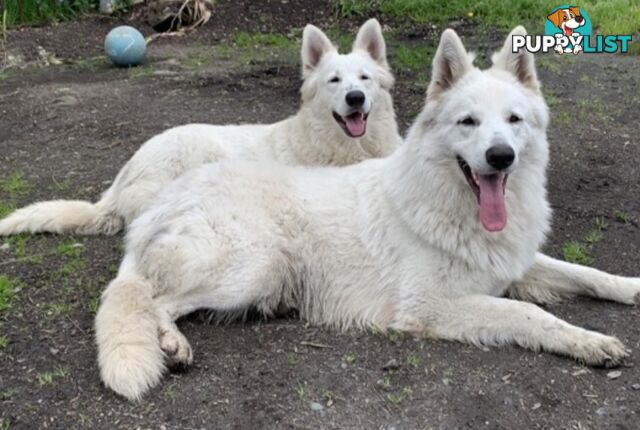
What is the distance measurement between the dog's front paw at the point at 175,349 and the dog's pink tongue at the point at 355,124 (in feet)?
7.97

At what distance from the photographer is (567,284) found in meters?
4.05

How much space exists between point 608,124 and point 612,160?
1048 millimetres

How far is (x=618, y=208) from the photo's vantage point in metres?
5.24

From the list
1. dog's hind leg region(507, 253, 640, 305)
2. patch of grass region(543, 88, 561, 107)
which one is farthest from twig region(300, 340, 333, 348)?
patch of grass region(543, 88, 561, 107)

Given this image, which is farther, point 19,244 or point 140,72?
point 140,72

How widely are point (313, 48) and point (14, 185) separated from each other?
115 inches

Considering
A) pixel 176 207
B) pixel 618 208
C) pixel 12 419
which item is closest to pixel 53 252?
pixel 176 207

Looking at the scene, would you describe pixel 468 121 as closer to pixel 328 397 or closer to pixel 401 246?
pixel 401 246

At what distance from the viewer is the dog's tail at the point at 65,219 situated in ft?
16.5

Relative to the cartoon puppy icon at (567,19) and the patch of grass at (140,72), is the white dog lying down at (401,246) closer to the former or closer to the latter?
the patch of grass at (140,72)

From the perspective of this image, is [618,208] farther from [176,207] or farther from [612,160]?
[176,207]

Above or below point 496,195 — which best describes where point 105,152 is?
below

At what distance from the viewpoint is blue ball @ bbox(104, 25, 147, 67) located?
950 centimetres

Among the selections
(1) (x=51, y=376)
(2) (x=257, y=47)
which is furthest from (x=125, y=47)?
(1) (x=51, y=376)
